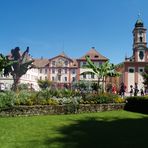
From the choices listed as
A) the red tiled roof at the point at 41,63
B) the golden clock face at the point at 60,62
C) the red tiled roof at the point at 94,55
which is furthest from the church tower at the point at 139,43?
the red tiled roof at the point at 41,63

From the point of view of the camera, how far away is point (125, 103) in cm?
2552

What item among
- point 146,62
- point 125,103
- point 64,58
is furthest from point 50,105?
point 64,58

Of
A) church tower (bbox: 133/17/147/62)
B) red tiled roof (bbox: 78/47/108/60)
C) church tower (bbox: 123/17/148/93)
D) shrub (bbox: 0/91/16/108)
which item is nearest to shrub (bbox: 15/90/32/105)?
shrub (bbox: 0/91/16/108)

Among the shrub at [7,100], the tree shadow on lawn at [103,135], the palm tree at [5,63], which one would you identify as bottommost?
the tree shadow on lawn at [103,135]

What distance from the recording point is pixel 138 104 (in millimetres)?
24203

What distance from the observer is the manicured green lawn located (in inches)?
457

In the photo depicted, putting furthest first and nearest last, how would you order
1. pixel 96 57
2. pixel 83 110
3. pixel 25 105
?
1. pixel 96 57
2. pixel 83 110
3. pixel 25 105

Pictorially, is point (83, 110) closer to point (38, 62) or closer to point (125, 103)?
point (125, 103)

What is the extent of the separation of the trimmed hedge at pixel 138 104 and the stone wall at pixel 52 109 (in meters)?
1.30

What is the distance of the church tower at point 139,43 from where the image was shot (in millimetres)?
82250

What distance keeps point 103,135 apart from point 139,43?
7205 centimetres

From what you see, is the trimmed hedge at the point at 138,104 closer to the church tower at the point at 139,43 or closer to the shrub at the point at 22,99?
the shrub at the point at 22,99

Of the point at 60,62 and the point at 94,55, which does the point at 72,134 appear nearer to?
the point at 94,55

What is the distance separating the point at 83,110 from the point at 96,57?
7227 cm
